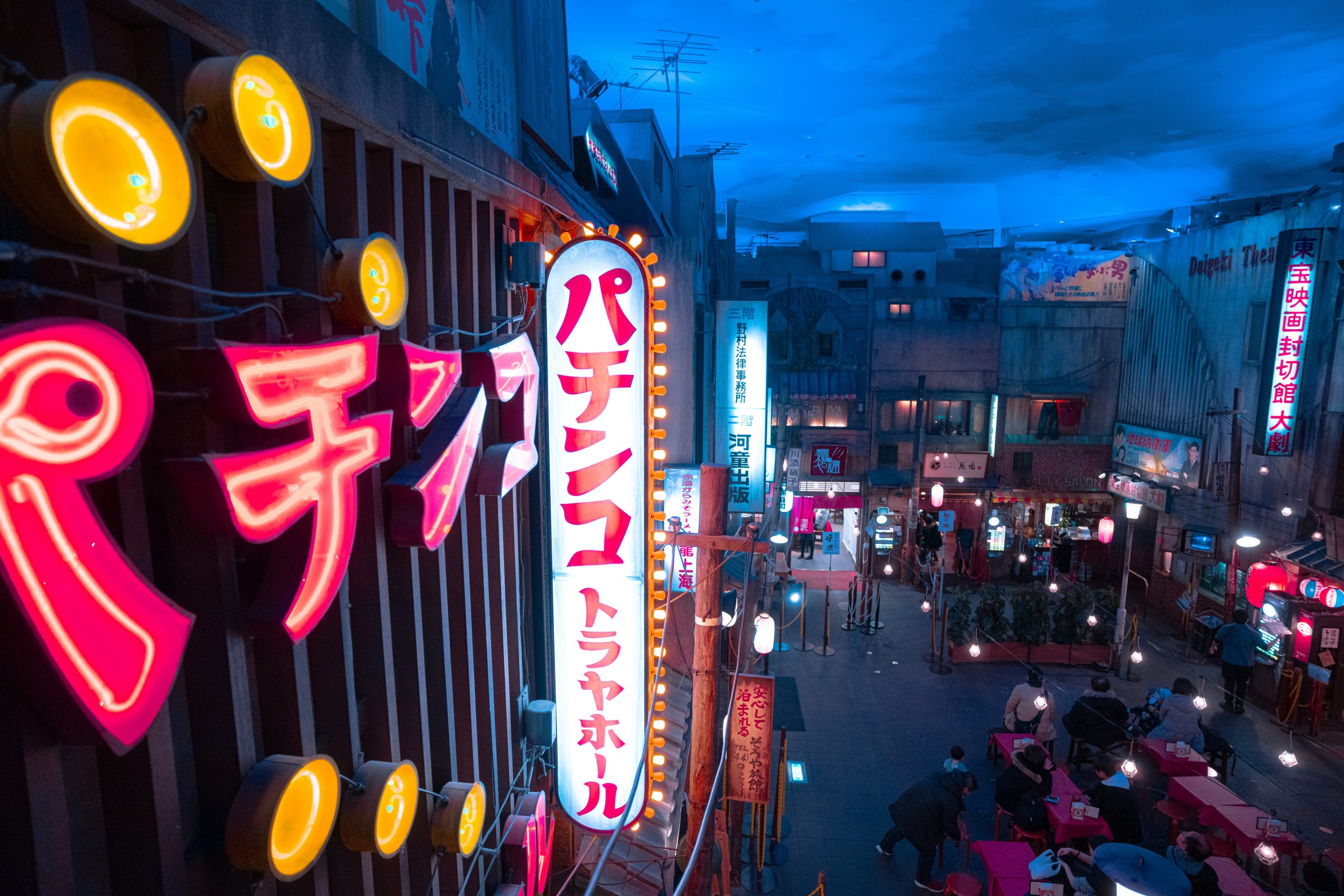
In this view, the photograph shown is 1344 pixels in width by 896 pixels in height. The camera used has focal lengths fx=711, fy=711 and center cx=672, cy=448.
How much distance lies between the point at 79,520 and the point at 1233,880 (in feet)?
41.4

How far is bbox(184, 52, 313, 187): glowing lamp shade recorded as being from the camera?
2791mm

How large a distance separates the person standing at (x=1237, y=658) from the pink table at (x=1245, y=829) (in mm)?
5527

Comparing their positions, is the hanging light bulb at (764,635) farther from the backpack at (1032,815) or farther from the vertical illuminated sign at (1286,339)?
the vertical illuminated sign at (1286,339)

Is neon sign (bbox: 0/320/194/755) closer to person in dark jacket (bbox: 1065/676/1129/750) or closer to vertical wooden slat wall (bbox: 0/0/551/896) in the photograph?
vertical wooden slat wall (bbox: 0/0/551/896)

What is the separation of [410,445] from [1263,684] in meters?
20.6

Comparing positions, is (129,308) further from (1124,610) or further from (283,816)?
(1124,610)

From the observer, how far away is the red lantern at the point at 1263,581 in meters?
14.7

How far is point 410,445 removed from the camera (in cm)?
466

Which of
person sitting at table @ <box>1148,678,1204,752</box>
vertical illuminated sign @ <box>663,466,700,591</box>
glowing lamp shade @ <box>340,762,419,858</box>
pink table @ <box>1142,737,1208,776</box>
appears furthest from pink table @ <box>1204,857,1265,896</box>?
glowing lamp shade @ <box>340,762,419,858</box>

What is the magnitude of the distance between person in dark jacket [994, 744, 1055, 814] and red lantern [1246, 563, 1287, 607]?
24.1 feet

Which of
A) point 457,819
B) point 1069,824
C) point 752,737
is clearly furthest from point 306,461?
point 1069,824

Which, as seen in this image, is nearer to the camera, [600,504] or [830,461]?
[600,504]

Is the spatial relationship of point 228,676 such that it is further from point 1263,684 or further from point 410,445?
point 1263,684

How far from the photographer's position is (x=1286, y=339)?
53.6 feet
